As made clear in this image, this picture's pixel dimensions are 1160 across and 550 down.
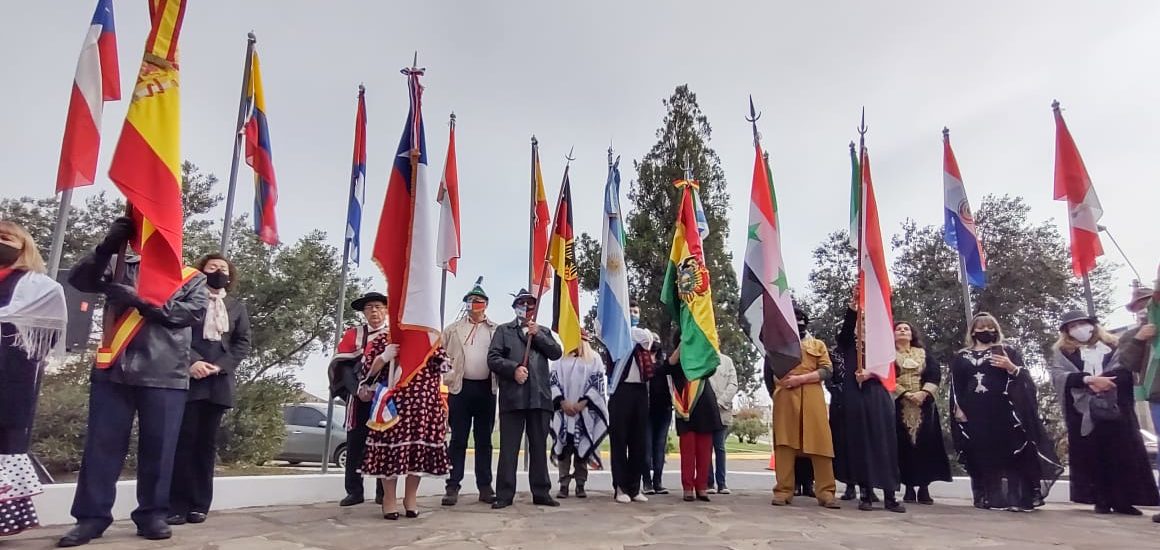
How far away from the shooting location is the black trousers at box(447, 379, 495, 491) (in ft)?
18.6

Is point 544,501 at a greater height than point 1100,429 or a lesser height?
lesser

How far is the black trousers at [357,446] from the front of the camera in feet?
17.9

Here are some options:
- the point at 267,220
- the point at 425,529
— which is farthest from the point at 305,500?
the point at 267,220

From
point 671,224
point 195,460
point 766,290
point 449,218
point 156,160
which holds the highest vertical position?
point 671,224

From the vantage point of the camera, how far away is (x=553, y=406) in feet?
19.2

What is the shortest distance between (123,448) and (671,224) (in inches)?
724

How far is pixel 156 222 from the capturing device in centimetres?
378

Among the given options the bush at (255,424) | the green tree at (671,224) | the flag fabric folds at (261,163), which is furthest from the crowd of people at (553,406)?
the green tree at (671,224)

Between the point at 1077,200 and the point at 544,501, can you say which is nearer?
the point at 544,501

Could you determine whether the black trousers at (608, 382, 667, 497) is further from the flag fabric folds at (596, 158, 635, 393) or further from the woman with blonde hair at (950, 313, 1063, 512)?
the woman with blonde hair at (950, 313, 1063, 512)

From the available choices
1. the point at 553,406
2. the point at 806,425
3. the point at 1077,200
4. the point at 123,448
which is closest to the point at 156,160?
the point at 123,448

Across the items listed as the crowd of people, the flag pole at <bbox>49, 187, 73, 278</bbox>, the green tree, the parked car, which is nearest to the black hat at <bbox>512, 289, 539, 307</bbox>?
the crowd of people

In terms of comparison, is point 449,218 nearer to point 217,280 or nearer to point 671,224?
A: point 217,280

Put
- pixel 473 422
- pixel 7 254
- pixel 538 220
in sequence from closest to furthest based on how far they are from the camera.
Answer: pixel 7 254, pixel 473 422, pixel 538 220
